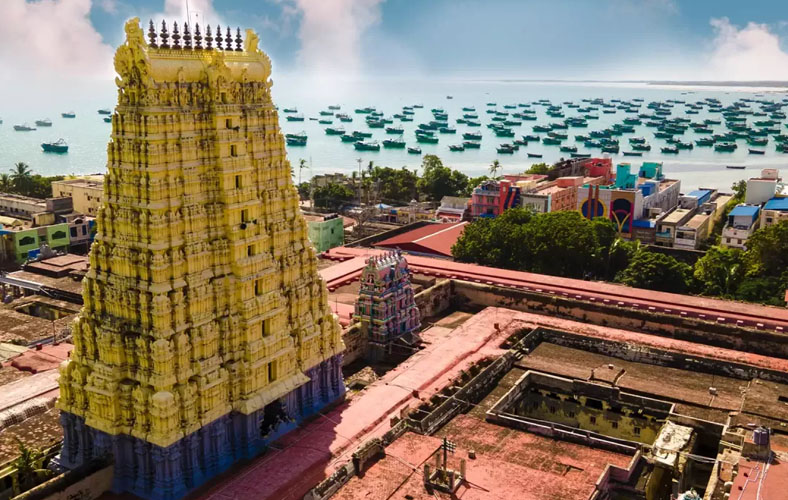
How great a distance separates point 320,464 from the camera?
23.5 meters

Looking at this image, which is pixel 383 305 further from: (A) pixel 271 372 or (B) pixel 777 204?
(B) pixel 777 204

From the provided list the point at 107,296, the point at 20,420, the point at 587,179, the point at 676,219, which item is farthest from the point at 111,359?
the point at 587,179

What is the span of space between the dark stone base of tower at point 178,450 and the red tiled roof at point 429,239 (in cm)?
2679

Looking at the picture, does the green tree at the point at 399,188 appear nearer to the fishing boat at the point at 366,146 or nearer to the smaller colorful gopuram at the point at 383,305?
the smaller colorful gopuram at the point at 383,305

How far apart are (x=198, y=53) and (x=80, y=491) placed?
520 inches

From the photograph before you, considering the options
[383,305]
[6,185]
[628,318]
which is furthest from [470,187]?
[383,305]

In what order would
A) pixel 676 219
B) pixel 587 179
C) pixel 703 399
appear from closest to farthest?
pixel 703 399, pixel 676 219, pixel 587 179

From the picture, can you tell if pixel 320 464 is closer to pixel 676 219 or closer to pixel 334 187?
pixel 676 219

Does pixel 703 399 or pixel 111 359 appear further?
pixel 703 399

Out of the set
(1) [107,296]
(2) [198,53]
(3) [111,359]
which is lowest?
(3) [111,359]

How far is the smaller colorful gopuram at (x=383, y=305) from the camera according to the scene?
3366 centimetres

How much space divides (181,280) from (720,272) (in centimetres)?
3418

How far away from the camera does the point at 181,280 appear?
72.3 ft

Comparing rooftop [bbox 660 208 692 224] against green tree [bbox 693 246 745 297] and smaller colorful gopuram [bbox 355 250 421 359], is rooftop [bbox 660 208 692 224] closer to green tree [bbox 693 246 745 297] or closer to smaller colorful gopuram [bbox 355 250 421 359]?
green tree [bbox 693 246 745 297]
